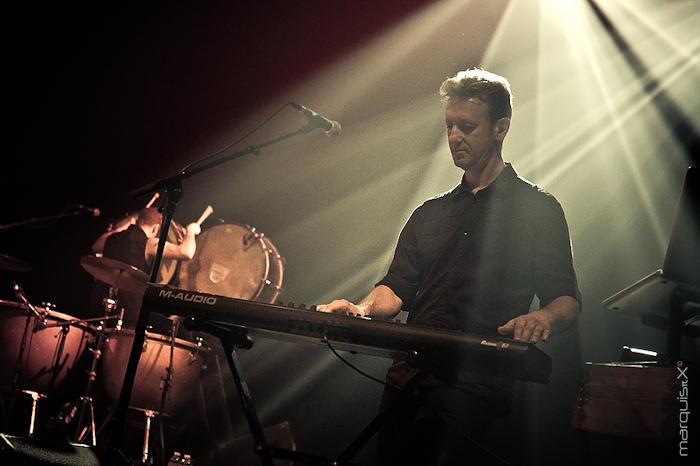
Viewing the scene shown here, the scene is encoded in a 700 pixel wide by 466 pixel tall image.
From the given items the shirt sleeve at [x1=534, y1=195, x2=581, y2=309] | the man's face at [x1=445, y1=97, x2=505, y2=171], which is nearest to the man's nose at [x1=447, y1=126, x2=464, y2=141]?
the man's face at [x1=445, y1=97, x2=505, y2=171]

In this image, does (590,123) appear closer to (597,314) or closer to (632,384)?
(597,314)

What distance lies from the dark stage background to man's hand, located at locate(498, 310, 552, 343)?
299cm

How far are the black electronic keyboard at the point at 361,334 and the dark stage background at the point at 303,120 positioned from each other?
2957 mm

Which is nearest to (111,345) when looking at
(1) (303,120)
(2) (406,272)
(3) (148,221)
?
(3) (148,221)

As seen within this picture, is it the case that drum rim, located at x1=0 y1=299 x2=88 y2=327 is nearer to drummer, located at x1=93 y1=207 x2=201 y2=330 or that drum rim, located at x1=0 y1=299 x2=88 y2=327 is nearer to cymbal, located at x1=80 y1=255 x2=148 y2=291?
drummer, located at x1=93 y1=207 x2=201 y2=330

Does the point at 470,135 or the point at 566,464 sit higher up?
the point at 470,135

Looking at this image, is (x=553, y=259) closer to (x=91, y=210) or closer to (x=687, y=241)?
(x=687, y=241)

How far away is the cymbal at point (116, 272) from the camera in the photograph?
16.6ft

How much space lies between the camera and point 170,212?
303 cm

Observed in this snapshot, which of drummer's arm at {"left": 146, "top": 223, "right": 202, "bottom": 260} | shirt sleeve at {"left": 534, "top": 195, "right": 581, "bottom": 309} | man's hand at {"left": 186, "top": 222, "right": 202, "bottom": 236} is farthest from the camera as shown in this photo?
man's hand at {"left": 186, "top": 222, "right": 202, "bottom": 236}

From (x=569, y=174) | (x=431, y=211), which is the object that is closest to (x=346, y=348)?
(x=431, y=211)

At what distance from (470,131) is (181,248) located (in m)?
3.65

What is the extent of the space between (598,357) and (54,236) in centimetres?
461

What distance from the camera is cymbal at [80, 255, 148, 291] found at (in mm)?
5047
